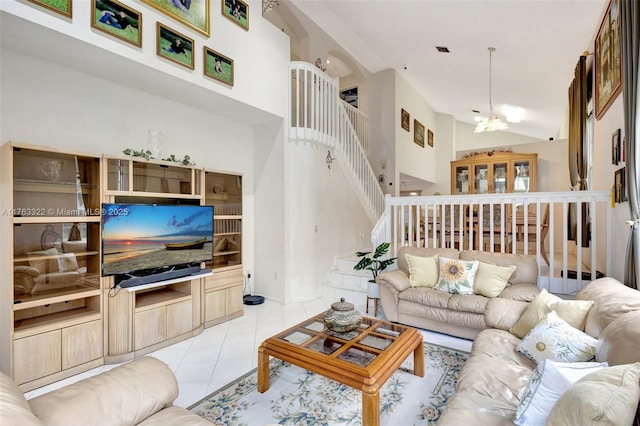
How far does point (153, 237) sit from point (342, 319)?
2.10 metres

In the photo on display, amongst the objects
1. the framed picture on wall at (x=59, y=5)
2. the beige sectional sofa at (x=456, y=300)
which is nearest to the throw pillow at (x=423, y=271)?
the beige sectional sofa at (x=456, y=300)

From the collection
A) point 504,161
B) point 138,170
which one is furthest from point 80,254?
point 504,161

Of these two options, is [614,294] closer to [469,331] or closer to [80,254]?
[469,331]

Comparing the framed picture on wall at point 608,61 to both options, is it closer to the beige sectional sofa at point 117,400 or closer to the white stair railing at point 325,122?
the white stair railing at point 325,122

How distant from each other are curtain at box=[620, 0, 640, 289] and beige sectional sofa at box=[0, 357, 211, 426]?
3.04m

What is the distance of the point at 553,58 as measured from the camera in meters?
4.54

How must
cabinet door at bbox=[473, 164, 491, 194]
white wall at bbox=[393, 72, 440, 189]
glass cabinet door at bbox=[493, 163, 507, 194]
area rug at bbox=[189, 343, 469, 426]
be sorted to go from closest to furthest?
area rug at bbox=[189, 343, 469, 426], white wall at bbox=[393, 72, 440, 189], glass cabinet door at bbox=[493, 163, 507, 194], cabinet door at bbox=[473, 164, 491, 194]

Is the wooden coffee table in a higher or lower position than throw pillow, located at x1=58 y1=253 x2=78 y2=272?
lower

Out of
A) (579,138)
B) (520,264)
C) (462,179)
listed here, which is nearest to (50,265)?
(520,264)

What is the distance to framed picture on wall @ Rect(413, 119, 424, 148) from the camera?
26.5 feet

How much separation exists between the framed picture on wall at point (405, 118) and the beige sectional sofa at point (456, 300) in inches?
171

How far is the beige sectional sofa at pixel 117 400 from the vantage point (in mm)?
1250

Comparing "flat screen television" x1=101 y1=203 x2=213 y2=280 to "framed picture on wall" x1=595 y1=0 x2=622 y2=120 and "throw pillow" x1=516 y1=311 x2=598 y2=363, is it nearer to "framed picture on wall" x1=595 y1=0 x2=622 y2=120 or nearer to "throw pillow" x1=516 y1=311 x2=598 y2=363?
"throw pillow" x1=516 y1=311 x2=598 y2=363

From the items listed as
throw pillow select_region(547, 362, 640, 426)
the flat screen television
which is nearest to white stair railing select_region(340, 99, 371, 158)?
the flat screen television
